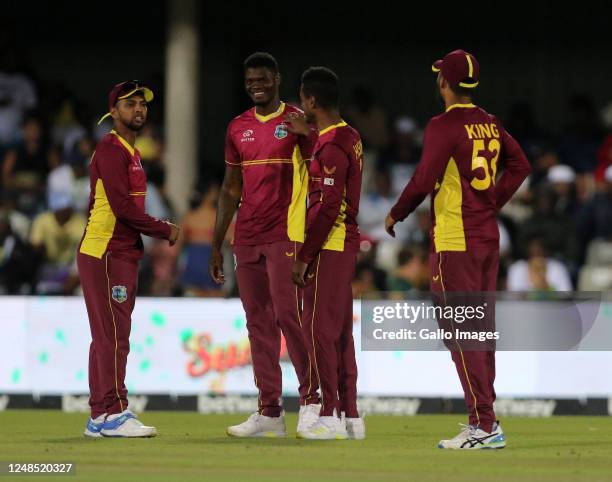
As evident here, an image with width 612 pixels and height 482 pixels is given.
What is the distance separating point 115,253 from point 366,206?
8.36 m

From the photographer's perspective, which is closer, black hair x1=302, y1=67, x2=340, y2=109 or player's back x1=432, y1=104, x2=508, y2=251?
player's back x1=432, y1=104, x2=508, y2=251

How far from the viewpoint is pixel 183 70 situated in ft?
66.5

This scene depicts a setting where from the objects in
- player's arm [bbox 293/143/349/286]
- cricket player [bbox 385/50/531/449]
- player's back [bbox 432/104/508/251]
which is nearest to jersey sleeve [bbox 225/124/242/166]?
player's arm [bbox 293/143/349/286]

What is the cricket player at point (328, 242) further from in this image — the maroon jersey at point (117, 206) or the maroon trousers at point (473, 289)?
the maroon jersey at point (117, 206)

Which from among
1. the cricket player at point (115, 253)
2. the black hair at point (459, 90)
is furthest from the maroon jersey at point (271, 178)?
the black hair at point (459, 90)

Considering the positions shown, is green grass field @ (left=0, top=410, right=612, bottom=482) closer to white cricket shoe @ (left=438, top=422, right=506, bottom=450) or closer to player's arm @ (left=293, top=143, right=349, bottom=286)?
white cricket shoe @ (left=438, top=422, right=506, bottom=450)

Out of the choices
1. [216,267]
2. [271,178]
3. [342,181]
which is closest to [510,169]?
[342,181]

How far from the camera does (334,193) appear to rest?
32.8 ft

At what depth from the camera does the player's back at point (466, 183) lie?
9578 millimetres

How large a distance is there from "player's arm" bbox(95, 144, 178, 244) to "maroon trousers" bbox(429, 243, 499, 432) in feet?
6.49

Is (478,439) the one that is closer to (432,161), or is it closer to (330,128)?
(432,161)

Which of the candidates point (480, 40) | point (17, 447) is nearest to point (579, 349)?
point (17, 447)

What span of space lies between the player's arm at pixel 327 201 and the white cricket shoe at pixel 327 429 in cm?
90

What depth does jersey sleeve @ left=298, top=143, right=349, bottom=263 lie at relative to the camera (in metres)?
10.0
